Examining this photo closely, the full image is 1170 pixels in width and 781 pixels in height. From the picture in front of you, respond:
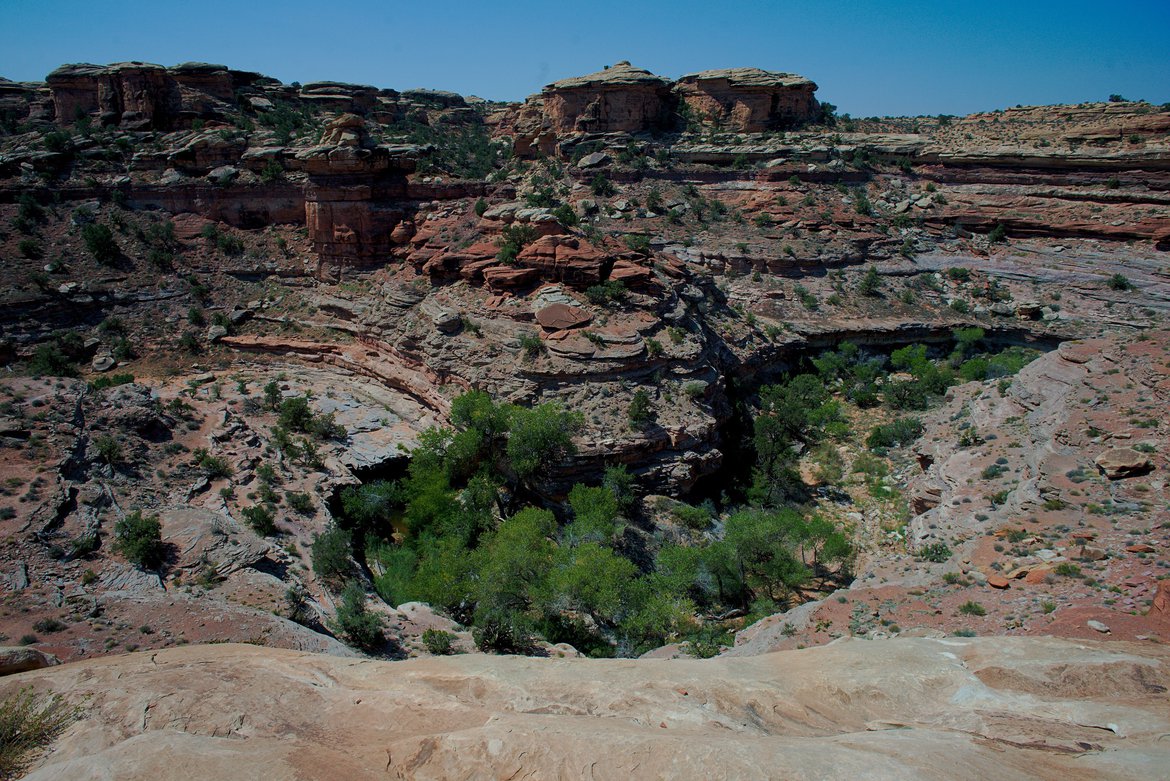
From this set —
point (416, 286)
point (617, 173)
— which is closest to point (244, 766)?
point (416, 286)

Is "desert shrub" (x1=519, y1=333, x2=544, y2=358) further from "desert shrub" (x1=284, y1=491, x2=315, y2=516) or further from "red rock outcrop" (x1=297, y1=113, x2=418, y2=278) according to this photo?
"red rock outcrop" (x1=297, y1=113, x2=418, y2=278)

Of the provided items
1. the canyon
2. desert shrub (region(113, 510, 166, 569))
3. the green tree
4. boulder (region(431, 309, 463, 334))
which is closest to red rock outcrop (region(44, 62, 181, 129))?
the canyon

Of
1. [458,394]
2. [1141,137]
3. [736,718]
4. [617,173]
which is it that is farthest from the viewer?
[617,173]

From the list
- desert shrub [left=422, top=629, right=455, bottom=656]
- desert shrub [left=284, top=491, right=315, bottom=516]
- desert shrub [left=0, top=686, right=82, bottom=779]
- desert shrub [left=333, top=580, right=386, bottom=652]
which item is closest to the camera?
desert shrub [left=0, top=686, right=82, bottom=779]

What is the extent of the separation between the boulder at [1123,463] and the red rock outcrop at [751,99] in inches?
1663

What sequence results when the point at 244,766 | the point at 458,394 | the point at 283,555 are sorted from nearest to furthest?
the point at 244,766
the point at 283,555
the point at 458,394

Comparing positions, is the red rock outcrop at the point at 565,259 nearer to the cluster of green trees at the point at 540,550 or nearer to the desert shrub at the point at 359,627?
the cluster of green trees at the point at 540,550

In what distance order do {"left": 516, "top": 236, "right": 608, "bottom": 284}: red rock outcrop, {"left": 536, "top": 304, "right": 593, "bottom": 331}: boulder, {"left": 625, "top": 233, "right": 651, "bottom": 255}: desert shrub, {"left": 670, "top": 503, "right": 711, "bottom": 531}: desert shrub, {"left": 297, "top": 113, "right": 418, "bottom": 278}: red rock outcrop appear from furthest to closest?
{"left": 297, "top": 113, "right": 418, "bottom": 278}: red rock outcrop
{"left": 625, "top": 233, "right": 651, "bottom": 255}: desert shrub
{"left": 516, "top": 236, "right": 608, "bottom": 284}: red rock outcrop
{"left": 536, "top": 304, "right": 593, "bottom": 331}: boulder
{"left": 670, "top": 503, "right": 711, "bottom": 531}: desert shrub

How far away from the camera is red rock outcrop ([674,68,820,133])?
165 feet

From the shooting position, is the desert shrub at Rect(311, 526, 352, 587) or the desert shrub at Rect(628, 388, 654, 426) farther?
the desert shrub at Rect(628, 388, 654, 426)

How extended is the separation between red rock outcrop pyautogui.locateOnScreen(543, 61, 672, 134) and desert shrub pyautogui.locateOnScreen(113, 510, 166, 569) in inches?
1797

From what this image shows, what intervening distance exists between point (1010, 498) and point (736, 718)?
12.9 m

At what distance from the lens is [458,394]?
2564 cm

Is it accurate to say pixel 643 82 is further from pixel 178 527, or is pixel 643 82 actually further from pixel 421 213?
pixel 178 527
